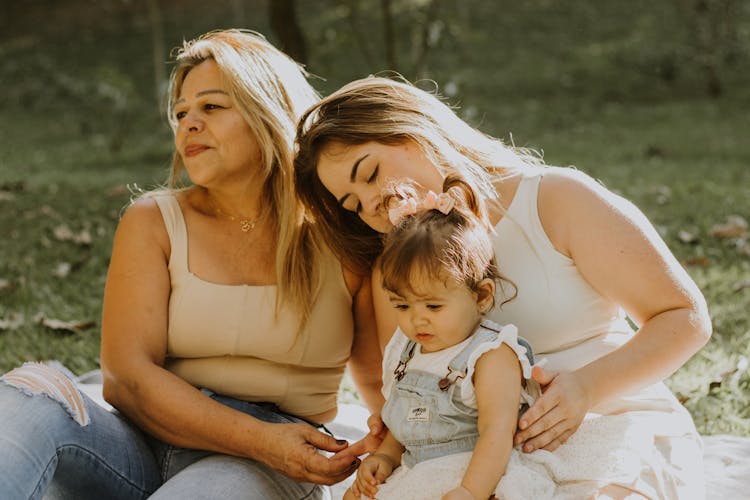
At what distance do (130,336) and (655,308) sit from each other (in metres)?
1.45

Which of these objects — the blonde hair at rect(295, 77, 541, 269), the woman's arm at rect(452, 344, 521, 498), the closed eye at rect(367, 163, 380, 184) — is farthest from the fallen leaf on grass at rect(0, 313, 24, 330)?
the woman's arm at rect(452, 344, 521, 498)

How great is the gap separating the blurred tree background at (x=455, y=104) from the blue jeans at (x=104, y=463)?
1.66 metres

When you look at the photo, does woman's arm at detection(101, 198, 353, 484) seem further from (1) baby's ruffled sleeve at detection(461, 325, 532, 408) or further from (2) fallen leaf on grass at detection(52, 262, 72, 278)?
(2) fallen leaf on grass at detection(52, 262, 72, 278)

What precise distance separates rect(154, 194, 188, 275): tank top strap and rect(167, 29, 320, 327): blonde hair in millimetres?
189

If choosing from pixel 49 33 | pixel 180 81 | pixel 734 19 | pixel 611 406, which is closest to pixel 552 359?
pixel 611 406

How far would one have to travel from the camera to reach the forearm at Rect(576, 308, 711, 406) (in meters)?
2.17

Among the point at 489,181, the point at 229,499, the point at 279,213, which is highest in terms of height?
the point at 489,181

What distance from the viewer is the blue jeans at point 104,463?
2.16 m

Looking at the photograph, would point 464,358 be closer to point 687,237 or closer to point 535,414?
point 535,414

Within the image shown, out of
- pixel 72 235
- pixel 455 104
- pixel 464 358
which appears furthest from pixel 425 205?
pixel 455 104

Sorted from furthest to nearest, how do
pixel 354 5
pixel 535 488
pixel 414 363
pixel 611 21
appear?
pixel 611 21, pixel 354 5, pixel 414 363, pixel 535 488

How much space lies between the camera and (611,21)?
60.0ft

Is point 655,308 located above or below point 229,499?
above

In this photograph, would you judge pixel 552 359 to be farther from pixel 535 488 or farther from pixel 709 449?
pixel 709 449
